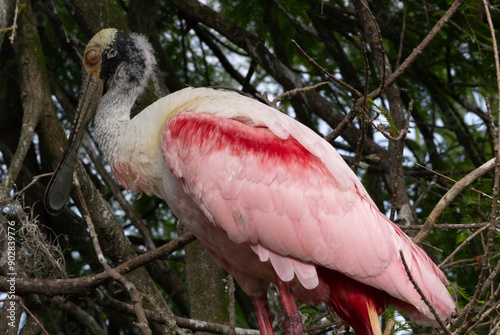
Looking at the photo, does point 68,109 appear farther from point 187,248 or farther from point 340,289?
point 340,289

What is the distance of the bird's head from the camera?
5137 mm

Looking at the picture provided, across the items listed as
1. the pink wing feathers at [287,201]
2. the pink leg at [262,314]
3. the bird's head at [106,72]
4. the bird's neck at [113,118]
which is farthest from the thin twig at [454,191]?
the bird's head at [106,72]

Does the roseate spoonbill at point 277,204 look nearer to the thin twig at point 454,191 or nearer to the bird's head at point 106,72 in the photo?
the thin twig at point 454,191

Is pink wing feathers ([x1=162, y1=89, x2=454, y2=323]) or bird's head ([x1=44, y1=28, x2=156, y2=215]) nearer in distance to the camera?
pink wing feathers ([x1=162, y1=89, x2=454, y2=323])

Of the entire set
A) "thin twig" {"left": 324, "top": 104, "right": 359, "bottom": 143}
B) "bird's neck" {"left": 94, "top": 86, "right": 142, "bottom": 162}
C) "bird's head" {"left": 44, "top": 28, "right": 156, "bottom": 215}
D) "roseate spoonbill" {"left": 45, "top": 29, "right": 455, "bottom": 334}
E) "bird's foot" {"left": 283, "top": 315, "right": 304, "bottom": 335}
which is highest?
"bird's head" {"left": 44, "top": 28, "right": 156, "bottom": 215}

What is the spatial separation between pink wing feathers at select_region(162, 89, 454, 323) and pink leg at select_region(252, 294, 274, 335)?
718 mm

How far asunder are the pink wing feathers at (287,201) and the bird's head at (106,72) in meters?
0.85

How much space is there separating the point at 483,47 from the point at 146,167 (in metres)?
2.80

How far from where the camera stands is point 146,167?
455 cm

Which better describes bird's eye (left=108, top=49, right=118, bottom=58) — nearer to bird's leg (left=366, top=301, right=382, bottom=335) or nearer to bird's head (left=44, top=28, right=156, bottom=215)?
bird's head (left=44, top=28, right=156, bottom=215)

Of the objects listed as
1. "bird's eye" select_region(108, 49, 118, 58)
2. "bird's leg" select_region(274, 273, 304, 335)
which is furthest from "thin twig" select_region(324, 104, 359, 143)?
"bird's eye" select_region(108, 49, 118, 58)

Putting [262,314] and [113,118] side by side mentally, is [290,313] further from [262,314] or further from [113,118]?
[113,118]

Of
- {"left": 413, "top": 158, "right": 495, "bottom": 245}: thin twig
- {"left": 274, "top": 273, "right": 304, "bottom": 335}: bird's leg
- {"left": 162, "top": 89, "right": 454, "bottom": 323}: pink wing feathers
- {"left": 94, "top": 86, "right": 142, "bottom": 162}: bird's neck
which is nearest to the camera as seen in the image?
{"left": 413, "top": 158, "right": 495, "bottom": 245}: thin twig

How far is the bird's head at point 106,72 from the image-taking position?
5137 mm
